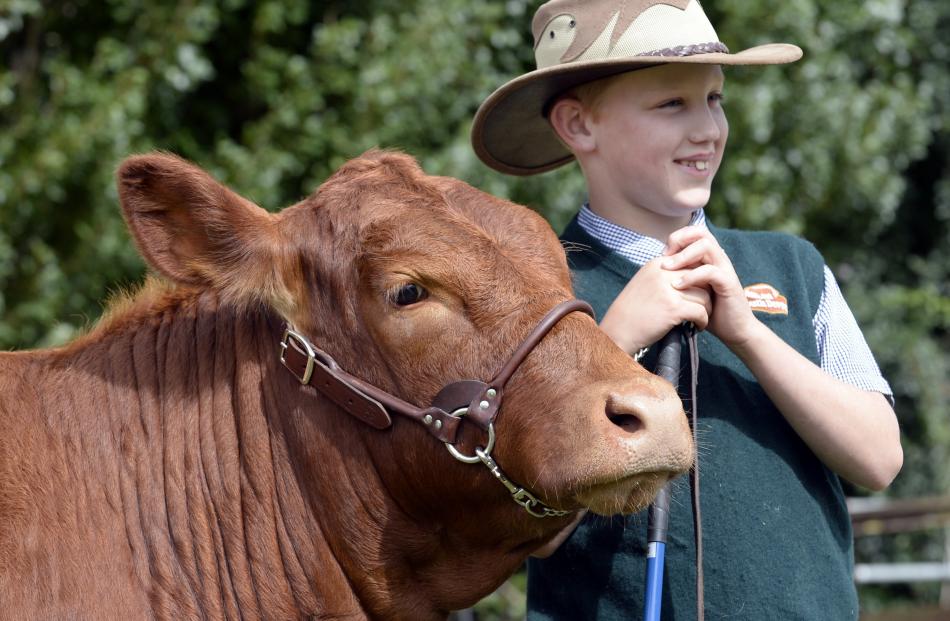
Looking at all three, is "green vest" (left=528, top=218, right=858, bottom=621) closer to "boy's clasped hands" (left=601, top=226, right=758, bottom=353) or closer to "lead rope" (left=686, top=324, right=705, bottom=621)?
"lead rope" (left=686, top=324, right=705, bottom=621)

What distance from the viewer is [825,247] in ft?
37.1

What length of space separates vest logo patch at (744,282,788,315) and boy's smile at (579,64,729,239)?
0.28 metres

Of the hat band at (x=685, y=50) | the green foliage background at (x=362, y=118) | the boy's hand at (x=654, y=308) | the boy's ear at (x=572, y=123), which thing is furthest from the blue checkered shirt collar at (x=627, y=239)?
the green foliage background at (x=362, y=118)

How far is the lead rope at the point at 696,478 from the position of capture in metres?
2.90

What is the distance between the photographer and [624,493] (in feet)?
8.72

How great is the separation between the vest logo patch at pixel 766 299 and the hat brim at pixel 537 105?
2.07 feet

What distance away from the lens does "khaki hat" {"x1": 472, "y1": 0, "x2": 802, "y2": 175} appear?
127 inches

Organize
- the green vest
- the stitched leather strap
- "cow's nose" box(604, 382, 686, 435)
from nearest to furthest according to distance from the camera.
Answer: "cow's nose" box(604, 382, 686, 435) → the stitched leather strap → the green vest

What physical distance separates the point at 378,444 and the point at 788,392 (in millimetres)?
1055

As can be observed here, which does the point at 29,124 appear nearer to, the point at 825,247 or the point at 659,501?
the point at 659,501

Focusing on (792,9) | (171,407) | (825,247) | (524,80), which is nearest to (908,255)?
(825,247)

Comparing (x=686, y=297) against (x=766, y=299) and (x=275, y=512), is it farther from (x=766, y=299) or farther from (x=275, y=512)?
(x=275, y=512)

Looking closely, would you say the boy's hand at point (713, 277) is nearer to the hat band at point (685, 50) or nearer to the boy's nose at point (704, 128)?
the boy's nose at point (704, 128)

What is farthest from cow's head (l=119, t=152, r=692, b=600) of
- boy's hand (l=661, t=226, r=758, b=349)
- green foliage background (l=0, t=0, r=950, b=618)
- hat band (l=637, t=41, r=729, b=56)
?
green foliage background (l=0, t=0, r=950, b=618)
